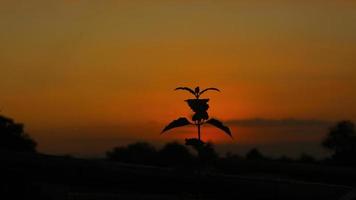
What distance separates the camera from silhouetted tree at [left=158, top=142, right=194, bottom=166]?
302 inches

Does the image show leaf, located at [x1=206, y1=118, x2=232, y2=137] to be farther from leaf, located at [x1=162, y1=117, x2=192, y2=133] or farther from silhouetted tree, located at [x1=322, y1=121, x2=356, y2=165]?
silhouetted tree, located at [x1=322, y1=121, x2=356, y2=165]

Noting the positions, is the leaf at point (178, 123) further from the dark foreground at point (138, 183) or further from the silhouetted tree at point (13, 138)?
the silhouetted tree at point (13, 138)

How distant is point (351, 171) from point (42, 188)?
4929 millimetres

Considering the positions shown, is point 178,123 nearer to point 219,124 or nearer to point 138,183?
point 219,124

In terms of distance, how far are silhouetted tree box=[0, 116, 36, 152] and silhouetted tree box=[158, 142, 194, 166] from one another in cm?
245

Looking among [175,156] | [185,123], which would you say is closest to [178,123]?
[185,123]

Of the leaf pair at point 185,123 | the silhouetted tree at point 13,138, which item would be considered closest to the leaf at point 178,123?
the leaf pair at point 185,123

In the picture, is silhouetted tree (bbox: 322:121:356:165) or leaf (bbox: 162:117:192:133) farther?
silhouetted tree (bbox: 322:121:356:165)

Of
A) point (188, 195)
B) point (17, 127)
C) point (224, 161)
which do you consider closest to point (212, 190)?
point (188, 195)

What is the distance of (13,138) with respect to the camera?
539 inches

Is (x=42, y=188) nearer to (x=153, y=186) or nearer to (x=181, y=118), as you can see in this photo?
(x=153, y=186)

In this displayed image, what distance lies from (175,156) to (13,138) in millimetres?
3444

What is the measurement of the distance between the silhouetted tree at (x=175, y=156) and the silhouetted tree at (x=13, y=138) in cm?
245

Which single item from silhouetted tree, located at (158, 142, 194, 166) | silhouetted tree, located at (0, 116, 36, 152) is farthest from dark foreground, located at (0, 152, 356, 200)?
silhouetted tree, located at (0, 116, 36, 152)
